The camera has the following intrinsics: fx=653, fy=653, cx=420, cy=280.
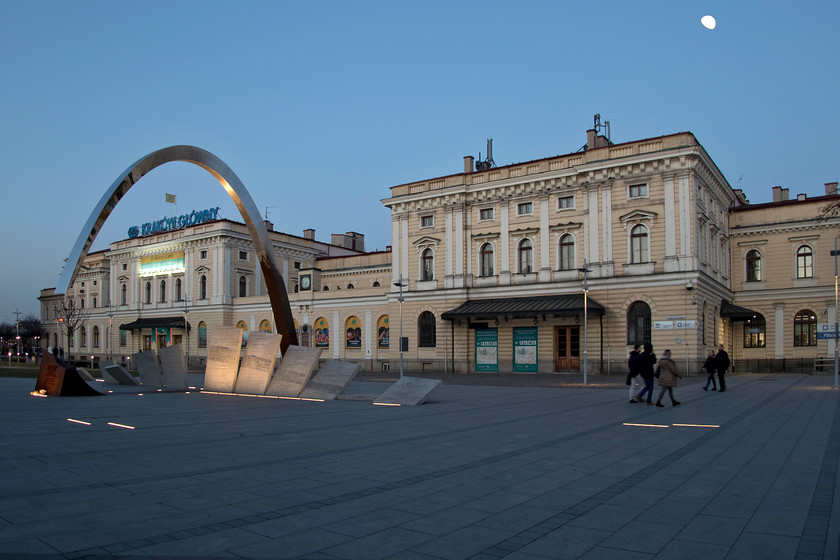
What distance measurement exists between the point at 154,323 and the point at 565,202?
1903 inches

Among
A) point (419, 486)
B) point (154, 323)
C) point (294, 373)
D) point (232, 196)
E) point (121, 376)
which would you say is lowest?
point (121, 376)

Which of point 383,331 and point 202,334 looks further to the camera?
point 202,334

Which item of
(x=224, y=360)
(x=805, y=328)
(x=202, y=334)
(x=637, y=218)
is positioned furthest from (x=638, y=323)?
(x=202, y=334)

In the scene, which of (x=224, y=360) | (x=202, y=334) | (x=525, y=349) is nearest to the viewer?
(x=224, y=360)

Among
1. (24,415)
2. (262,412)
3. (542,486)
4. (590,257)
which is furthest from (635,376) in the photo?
(590,257)

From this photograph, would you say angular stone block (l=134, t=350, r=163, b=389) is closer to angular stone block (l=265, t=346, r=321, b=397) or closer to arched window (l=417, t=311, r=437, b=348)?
angular stone block (l=265, t=346, r=321, b=397)

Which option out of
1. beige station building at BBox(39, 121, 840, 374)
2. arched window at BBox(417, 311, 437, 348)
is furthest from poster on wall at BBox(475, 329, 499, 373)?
arched window at BBox(417, 311, 437, 348)

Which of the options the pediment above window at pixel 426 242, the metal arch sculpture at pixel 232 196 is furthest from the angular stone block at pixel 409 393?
the pediment above window at pixel 426 242

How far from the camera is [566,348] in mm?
44562

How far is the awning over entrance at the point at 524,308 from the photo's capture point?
41.5m

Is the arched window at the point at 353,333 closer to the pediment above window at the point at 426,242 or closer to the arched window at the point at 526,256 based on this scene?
the pediment above window at the point at 426,242

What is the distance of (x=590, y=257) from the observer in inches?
1725

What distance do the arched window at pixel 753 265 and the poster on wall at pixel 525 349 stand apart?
61.1 ft

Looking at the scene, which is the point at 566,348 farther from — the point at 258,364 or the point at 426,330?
the point at 258,364
